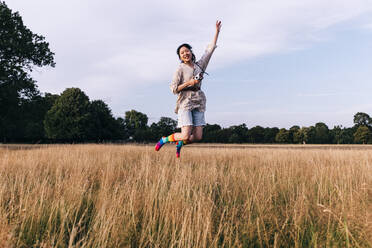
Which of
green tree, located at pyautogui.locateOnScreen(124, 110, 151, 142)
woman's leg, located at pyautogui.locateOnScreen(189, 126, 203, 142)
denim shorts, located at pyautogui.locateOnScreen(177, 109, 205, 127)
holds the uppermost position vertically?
green tree, located at pyautogui.locateOnScreen(124, 110, 151, 142)

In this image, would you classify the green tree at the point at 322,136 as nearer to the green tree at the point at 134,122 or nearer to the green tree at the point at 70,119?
the green tree at the point at 134,122

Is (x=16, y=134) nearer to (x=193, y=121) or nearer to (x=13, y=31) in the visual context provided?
(x=13, y=31)

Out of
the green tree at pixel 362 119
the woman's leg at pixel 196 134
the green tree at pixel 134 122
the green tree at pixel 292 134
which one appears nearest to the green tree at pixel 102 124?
the green tree at pixel 134 122

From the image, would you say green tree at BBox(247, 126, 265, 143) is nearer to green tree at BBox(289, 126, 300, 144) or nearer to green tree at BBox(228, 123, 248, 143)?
green tree at BBox(228, 123, 248, 143)

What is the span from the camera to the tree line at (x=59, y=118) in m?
18.8

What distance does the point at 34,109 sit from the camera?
2042 cm

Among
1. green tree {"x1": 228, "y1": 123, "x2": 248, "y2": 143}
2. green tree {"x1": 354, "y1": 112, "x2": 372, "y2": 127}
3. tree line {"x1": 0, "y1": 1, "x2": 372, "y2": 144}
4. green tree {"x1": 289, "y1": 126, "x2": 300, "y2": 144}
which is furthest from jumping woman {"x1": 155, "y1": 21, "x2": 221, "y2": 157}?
green tree {"x1": 354, "y1": 112, "x2": 372, "y2": 127}

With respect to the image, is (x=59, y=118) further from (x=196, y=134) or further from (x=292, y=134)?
(x=292, y=134)

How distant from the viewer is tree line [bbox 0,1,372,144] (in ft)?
61.5

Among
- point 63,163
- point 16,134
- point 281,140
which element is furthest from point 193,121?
point 281,140

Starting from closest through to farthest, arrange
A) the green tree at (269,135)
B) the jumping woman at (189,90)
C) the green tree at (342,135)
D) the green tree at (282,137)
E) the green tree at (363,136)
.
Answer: the jumping woman at (189,90), the green tree at (363,136), the green tree at (342,135), the green tree at (282,137), the green tree at (269,135)

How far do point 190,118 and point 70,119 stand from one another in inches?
1464

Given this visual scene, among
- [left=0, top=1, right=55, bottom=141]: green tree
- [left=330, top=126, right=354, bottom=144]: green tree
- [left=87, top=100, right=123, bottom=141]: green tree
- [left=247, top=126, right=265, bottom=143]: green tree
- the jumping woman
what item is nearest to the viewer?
the jumping woman

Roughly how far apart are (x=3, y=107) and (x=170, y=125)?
50792 millimetres
